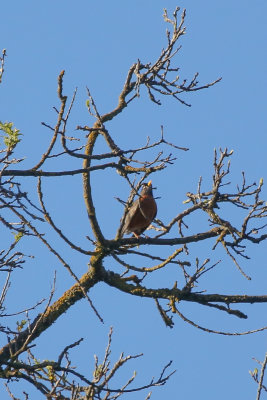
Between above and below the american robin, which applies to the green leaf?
below

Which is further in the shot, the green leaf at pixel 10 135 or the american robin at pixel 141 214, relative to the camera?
the american robin at pixel 141 214

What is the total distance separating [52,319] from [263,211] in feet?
6.00

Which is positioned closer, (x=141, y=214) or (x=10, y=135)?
(x=10, y=135)

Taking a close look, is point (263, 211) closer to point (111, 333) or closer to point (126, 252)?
point (126, 252)

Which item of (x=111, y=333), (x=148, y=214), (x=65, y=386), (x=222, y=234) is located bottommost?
(x=65, y=386)

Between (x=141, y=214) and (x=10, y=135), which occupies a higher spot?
(x=141, y=214)

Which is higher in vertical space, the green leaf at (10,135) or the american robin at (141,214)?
the american robin at (141,214)

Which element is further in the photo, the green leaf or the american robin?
the american robin

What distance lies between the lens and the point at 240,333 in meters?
5.46

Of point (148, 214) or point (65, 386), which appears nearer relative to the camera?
point (65, 386)

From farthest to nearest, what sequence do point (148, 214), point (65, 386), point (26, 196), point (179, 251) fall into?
1. point (148, 214)
2. point (179, 251)
3. point (65, 386)
4. point (26, 196)

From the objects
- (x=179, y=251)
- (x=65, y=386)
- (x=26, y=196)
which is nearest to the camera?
(x=26, y=196)

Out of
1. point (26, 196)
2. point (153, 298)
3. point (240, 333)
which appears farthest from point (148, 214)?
point (26, 196)

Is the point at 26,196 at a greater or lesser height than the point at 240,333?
lesser
